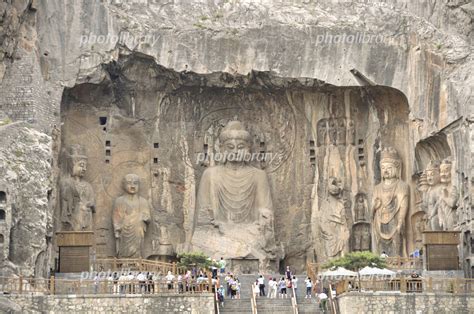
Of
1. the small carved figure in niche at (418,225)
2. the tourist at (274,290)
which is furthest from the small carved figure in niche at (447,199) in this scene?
the tourist at (274,290)

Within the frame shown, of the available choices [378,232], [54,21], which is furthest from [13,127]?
[378,232]

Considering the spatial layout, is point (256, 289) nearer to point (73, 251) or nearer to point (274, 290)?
point (274, 290)

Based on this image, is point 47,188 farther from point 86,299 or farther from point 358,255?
point 358,255

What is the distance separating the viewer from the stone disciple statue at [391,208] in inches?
1959

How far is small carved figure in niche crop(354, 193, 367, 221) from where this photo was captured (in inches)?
2002

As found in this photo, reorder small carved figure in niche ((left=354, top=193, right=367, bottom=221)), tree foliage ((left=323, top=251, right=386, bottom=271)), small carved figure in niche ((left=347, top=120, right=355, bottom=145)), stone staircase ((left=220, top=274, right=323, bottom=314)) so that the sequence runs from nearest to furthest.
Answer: stone staircase ((left=220, top=274, right=323, bottom=314))
tree foliage ((left=323, top=251, right=386, bottom=271))
small carved figure in niche ((left=354, top=193, right=367, bottom=221))
small carved figure in niche ((left=347, top=120, right=355, bottom=145))

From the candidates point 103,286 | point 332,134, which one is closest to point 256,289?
point 103,286

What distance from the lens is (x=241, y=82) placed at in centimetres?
5019

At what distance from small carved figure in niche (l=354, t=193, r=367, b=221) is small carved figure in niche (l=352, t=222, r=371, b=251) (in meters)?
0.26

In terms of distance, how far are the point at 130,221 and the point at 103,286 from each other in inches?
350

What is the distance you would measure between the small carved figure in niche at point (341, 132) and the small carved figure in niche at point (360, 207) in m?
2.12

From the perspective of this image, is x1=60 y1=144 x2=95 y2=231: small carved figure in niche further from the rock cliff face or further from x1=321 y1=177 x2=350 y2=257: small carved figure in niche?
x1=321 y1=177 x2=350 y2=257: small carved figure in niche

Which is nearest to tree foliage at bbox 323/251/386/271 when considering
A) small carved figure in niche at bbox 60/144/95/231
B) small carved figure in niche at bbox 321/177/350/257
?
small carved figure in niche at bbox 321/177/350/257

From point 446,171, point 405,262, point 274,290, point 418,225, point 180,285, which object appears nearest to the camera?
point 180,285
